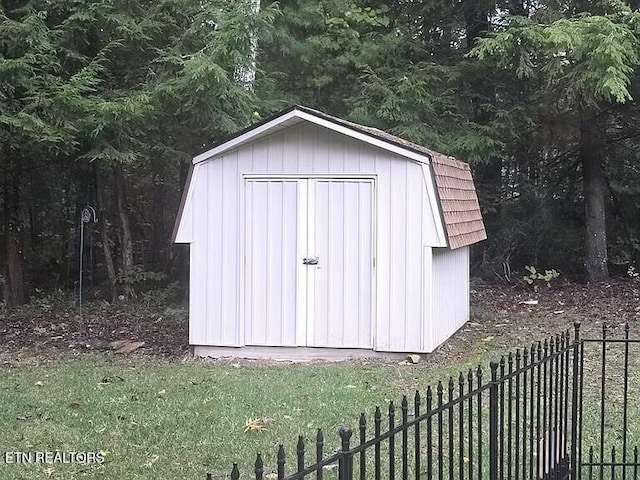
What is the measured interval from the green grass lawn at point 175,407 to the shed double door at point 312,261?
1.49 ft

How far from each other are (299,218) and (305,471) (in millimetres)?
6702

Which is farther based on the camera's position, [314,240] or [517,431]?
[314,240]

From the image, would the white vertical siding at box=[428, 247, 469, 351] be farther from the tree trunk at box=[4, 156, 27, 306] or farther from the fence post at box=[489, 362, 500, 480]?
the tree trunk at box=[4, 156, 27, 306]

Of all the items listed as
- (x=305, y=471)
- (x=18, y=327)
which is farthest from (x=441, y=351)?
(x=305, y=471)

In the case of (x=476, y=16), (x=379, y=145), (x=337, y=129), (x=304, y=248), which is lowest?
(x=304, y=248)

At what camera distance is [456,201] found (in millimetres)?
9555

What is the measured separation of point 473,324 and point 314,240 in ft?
11.8

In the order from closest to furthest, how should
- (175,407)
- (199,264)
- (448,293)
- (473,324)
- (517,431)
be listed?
(517,431) < (175,407) < (199,264) < (448,293) < (473,324)

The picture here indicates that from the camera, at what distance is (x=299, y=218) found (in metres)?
8.73

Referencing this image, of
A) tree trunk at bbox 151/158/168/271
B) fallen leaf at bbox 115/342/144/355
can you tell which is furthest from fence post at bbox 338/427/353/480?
tree trunk at bbox 151/158/168/271

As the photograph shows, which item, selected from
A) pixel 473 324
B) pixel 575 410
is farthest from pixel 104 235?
pixel 575 410

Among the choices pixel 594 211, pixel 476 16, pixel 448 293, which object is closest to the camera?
pixel 448 293

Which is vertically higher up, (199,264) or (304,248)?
(304,248)

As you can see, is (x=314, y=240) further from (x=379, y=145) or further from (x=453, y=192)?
(x=453, y=192)
